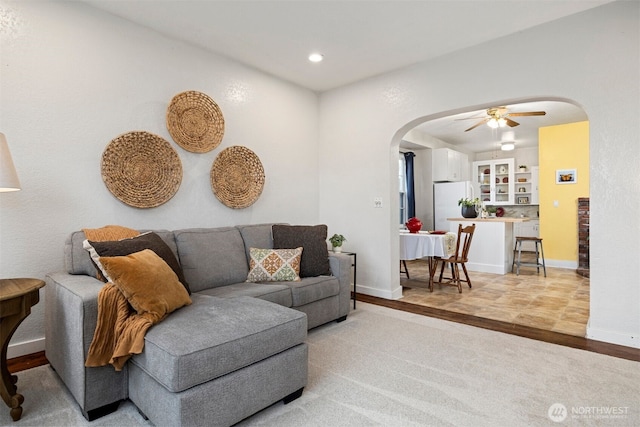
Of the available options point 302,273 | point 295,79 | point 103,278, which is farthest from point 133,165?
point 295,79

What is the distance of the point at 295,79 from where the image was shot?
4.29 meters

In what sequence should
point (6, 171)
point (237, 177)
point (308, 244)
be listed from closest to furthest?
point (6, 171)
point (308, 244)
point (237, 177)

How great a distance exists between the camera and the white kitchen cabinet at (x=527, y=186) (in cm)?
834

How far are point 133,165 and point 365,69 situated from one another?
269 cm

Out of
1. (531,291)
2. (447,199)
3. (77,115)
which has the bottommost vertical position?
(531,291)

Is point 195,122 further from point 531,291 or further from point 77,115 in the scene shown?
point 531,291

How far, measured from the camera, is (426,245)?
4.45 metres

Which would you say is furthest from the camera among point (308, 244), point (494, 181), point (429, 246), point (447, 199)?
point (494, 181)

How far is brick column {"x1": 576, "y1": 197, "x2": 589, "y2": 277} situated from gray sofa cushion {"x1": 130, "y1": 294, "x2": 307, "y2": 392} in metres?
5.95

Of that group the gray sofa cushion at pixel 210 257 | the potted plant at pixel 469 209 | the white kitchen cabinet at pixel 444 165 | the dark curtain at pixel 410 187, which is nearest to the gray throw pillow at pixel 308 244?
the gray sofa cushion at pixel 210 257

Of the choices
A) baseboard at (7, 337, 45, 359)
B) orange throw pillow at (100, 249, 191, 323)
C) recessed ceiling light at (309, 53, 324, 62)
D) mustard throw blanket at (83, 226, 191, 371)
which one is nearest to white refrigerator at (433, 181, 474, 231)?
recessed ceiling light at (309, 53, 324, 62)

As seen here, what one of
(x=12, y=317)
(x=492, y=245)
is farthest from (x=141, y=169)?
(x=492, y=245)

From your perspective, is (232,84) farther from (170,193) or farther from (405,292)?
(405,292)

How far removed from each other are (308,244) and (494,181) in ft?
23.4
